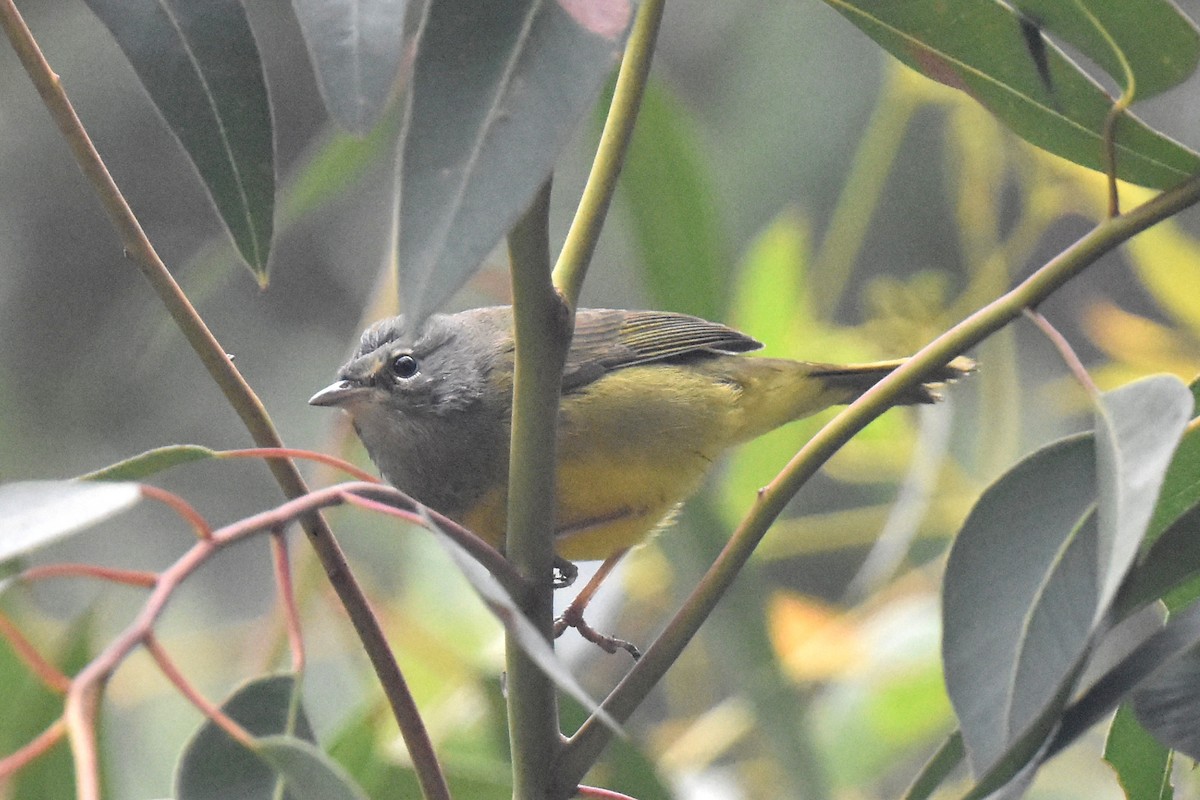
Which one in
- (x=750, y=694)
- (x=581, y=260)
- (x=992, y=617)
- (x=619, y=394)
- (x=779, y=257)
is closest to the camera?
(x=992, y=617)

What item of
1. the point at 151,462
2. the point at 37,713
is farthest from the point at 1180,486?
the point at 37,713

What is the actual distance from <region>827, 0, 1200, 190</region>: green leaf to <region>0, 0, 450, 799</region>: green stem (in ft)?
2.92

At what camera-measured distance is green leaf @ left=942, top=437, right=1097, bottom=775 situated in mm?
1394

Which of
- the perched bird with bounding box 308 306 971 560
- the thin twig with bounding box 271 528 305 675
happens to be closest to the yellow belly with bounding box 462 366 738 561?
the perched bird with bounding box 308 306 971 560

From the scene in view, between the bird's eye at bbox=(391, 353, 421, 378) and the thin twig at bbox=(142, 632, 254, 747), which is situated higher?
the thin twig at bbox=(142, 632, 254, 747)

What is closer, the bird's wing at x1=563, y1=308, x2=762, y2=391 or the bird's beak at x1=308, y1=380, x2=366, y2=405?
the bird's beak at x1=308, y1=380, x2=366, y2=405

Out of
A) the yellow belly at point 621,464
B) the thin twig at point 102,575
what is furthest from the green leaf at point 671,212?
the thin twig at point 102,575

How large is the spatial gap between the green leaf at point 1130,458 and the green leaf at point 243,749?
794 mm

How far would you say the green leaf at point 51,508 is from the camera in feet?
3.62

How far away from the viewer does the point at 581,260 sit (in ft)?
5.20

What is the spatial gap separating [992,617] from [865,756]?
2304 millimetres

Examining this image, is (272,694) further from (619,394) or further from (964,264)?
(964,264)

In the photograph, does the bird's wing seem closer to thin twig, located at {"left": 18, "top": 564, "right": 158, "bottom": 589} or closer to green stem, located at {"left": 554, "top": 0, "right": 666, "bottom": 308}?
green stem, located at {"left": 554, "top": 0, "right": 666, "bottom": 308}

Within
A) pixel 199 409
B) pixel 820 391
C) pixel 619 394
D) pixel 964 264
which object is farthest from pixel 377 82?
pixel 964 264
